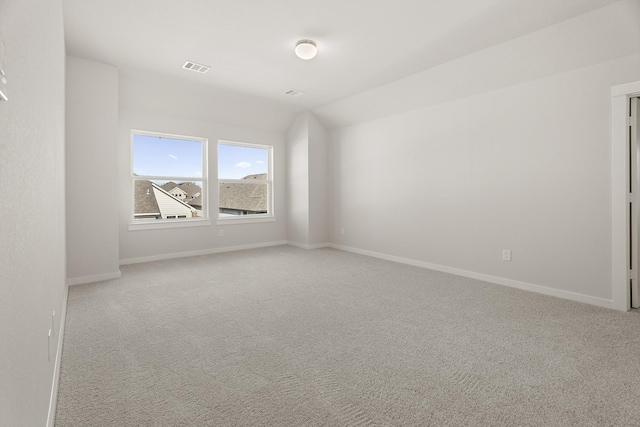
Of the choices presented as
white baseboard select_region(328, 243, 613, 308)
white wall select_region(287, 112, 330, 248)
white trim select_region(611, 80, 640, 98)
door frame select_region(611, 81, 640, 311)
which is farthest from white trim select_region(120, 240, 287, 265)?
white trim select_region(611, 80, 640, 98)

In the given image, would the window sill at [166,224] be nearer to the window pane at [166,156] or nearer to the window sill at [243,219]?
the window sill at [243,219]

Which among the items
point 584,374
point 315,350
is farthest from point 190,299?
point 584,374

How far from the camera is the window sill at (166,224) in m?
4.92

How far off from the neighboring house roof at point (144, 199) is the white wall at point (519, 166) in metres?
3.65

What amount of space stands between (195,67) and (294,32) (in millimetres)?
1529

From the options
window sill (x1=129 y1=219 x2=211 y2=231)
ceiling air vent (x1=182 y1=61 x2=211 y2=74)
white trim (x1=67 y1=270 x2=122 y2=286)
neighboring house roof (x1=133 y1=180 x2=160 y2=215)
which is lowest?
white trim (x1=67 y1=270 x2=122 y2=286)

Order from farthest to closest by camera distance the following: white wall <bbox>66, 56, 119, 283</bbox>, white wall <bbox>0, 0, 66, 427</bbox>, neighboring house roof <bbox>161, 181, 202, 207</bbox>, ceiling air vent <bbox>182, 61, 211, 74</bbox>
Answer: neighboring house roof <bbox>161, 181, 202, 207</bbox>, ceiling air vent <bbox>182, 61, 211, 74</bbox>, white wall <bbox>66, 56, 119, 283</bbox>, white wall <bbox>0, 0, 66, 427</bbox>

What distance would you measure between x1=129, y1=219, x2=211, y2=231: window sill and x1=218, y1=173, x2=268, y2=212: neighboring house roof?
0.52m

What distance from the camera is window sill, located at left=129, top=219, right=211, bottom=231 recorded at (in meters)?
4.92

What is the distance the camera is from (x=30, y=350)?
1031 mm

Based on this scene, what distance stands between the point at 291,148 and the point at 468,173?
3.47 meters

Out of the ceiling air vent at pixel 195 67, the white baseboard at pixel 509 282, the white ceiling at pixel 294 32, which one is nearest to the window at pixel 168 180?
the white ceiling at pixel 294 32

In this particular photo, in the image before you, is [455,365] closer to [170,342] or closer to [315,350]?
[315,350]

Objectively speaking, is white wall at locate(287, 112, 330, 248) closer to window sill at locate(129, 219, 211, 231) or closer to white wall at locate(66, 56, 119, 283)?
window sill at locate(129, 219, 211, 231)
